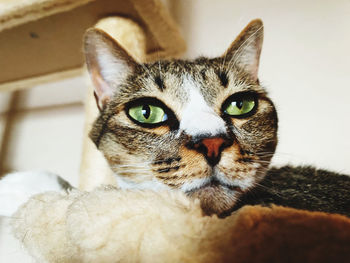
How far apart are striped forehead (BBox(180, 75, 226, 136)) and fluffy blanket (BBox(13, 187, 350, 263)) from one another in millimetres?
170

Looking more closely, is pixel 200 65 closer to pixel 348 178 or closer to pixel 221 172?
pixel 221 172

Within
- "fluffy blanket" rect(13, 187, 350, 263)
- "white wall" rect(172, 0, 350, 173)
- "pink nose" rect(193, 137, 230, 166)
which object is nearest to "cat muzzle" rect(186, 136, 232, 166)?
"pink nose" rect(193, 137, 230, 166)

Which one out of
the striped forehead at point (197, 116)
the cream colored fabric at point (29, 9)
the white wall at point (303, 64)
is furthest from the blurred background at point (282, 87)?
the cream colored fabric at point (29, 9)

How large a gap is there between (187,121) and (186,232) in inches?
10.8

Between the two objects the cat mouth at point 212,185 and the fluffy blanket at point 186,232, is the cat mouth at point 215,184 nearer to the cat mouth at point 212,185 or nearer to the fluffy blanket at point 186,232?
the cat mouth at point 212,185

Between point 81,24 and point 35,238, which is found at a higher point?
point 81,24

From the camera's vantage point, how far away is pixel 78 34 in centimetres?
114

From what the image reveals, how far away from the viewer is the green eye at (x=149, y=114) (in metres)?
0.65

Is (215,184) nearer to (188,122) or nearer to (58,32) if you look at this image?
(188,122)

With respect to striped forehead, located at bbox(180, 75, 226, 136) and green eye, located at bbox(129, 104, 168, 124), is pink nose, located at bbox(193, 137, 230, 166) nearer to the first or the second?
striped forehead, located at bbox(180, 75, 226, 136)

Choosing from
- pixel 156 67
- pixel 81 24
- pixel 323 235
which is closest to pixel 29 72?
pixel 81 24

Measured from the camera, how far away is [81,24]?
3.56ft

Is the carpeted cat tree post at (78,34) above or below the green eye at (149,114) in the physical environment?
above

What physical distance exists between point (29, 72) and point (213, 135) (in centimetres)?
115
